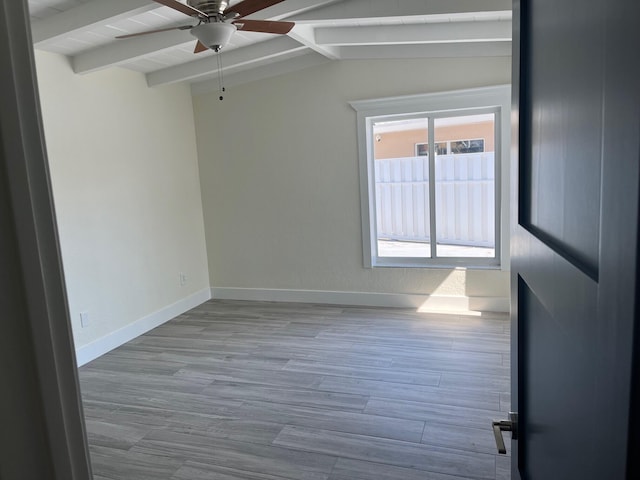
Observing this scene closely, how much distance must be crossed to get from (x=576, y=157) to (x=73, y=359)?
0.70 meters

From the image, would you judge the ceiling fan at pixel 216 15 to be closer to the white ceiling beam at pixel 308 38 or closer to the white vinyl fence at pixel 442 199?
the white ceiling beam at pixel 308 38

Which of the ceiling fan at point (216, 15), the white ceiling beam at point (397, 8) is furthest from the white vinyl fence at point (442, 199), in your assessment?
the ceiling fan at point (216, 15)

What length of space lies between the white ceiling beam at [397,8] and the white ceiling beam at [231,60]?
82 centimetres

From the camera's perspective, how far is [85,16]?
9.94ft

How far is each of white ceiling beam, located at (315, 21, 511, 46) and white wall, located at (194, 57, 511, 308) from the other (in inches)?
18.6

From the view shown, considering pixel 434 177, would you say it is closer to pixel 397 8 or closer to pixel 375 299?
pixel 375 299

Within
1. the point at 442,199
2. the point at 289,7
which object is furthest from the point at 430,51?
the point at 289,7

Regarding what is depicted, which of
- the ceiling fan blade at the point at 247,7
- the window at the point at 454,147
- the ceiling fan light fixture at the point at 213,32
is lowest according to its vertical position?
the window at the point at 454,147

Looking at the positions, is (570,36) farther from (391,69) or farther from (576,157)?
(391,69)

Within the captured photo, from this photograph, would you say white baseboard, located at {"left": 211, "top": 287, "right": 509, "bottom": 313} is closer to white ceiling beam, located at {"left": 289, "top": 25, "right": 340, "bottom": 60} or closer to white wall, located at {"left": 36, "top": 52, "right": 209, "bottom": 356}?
white wall, located at {"left": 36, "top": 52, "right": 209, "bottom": 356}

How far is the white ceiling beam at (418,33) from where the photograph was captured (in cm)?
381

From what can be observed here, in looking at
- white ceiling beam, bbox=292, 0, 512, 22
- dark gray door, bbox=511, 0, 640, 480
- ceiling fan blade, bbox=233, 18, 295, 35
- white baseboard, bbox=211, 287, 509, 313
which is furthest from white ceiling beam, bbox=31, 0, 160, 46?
white baseboard, bbox=211, 287, 509, 313

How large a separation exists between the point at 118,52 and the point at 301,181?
2.17 m

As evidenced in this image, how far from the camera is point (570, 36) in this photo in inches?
24.4
